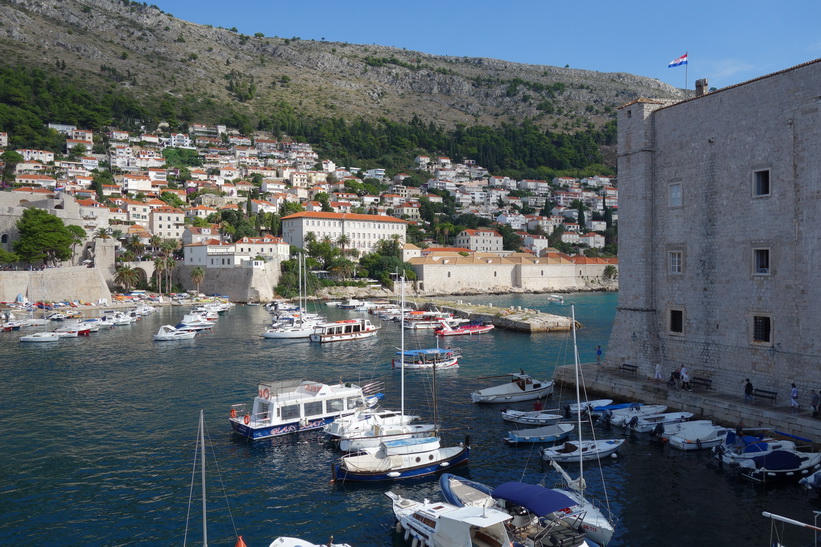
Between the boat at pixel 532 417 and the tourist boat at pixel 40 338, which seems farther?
the tourist boat at pixel 40 338

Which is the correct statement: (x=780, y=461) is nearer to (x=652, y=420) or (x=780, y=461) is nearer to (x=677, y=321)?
(x=652, y=420)

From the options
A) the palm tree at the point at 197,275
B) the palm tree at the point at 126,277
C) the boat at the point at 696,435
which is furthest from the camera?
the palm tree at the point at 197,275

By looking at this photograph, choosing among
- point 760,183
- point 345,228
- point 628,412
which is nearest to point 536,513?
point 628,412

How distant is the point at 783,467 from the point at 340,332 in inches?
1156

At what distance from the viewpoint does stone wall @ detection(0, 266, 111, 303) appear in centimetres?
5234

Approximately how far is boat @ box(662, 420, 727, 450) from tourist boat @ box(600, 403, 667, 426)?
1494 mm

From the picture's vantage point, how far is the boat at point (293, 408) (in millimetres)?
18453

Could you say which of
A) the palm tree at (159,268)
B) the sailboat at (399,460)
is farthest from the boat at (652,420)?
the palm tree at (159,268)

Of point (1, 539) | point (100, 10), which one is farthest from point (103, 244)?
point (100, 10)

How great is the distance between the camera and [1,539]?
11828 mm

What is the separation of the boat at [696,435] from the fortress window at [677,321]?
409cm

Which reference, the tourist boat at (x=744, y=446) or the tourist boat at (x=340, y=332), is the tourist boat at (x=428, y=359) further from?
the tourist boat at (x=744, y=446)

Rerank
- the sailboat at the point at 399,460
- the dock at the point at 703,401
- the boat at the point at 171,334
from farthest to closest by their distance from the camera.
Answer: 1. the boat at the point at 171,334
2. the dock at the point at 703,401
3. the sailboat at the point at 399,460

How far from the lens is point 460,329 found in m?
42.7
